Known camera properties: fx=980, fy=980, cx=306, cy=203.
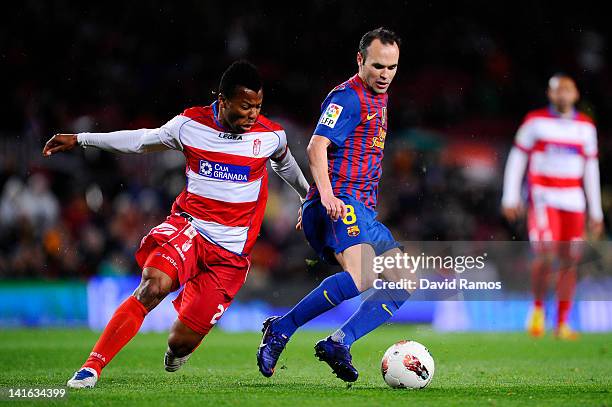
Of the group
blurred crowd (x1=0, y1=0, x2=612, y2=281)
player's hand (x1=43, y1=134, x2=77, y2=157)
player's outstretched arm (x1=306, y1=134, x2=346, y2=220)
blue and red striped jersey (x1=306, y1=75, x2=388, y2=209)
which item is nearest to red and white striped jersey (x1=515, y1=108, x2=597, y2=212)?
blurred crowd (x1=0, y1=0, x2=612, y2=281)

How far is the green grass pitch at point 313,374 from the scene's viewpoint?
5277 mm

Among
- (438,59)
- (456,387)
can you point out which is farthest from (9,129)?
(456,387)

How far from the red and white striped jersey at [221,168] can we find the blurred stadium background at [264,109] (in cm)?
651

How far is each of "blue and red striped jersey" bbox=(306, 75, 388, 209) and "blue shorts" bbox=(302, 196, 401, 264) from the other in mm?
94

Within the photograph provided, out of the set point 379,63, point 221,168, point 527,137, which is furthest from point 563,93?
point 221,168

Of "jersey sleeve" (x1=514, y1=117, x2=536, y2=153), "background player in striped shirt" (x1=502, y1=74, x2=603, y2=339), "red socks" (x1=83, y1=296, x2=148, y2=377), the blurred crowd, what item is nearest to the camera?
"red socks" (x1=83, y1=296, x2=148, y2=377)

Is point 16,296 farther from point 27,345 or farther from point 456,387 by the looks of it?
point 456,387

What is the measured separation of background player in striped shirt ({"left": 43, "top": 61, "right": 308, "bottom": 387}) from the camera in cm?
609

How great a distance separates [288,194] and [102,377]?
861 cm

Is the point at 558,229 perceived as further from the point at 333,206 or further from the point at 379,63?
the point at 333,206

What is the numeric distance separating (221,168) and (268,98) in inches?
393

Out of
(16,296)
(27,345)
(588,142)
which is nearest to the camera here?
(27,345)

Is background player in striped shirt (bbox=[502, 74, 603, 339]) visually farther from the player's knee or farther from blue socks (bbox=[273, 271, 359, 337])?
the player's knee

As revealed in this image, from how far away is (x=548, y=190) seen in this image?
10945 millimetres
